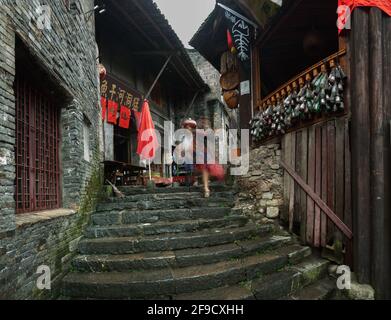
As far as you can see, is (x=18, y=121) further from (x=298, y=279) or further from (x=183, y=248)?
(x=298, y=279)

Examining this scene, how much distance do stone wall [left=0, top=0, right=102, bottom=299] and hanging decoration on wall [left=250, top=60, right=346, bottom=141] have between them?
3.56 meters

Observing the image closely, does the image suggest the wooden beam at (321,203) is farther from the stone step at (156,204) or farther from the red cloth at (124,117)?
the red cloth at (124,117)

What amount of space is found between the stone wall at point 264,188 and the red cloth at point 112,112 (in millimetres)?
4255

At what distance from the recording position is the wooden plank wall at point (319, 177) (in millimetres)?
3980

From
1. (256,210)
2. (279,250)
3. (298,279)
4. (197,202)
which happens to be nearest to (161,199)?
(197,202)

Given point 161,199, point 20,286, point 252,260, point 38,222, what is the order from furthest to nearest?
point 161,199 → point 252,260 → point 38,222 → point 20,286

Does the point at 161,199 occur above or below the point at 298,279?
above

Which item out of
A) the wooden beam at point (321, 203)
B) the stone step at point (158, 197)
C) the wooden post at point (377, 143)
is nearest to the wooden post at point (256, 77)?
the wooden beam at point (321, 203)

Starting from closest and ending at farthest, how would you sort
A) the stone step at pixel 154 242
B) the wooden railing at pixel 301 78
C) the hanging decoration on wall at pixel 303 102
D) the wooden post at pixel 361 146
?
the wooden post at pixel 361 146
the stone step at pixel 154 242
the hanging decoration on wall at pixel 303 102
the wooden railing at pixel 301 78

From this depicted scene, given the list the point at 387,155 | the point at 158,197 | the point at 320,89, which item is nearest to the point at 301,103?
the point at 320,89

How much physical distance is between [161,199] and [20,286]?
2738 millimetres
